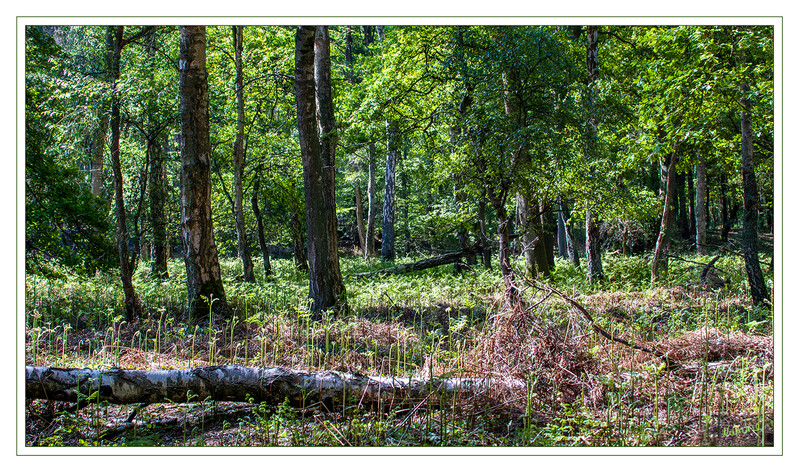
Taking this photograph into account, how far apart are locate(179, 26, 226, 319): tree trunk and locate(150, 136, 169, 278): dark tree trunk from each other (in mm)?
1205

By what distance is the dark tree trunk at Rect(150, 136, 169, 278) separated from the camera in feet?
31.3

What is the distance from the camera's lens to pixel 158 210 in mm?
11320

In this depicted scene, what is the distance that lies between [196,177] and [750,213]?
846 cm

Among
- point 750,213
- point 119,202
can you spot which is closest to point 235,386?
point 119,202

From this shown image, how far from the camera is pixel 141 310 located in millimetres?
7992

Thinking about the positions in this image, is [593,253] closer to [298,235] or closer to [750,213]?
[750,213]

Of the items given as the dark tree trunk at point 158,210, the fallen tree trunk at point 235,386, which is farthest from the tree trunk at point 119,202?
the fallen tree trunk at point 235,386

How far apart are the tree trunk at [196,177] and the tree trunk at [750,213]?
815cm

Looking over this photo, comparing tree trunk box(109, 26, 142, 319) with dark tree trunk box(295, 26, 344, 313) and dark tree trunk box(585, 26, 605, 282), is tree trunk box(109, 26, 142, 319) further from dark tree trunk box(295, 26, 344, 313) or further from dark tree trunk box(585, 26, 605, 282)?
dark tree trunk box(585, 26, 605, 282)

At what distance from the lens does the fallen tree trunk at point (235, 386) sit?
13.0 feet

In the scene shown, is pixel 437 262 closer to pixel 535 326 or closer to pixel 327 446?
pixel 535 326

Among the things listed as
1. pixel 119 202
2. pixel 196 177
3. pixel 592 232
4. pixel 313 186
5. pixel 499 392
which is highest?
pixel 196 177

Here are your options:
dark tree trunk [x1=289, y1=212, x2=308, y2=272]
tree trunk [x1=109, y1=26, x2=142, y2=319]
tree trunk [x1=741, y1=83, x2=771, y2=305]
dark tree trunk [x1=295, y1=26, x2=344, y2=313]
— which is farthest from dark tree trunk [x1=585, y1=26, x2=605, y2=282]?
dark tree trunk [x1=289, y1=212, x2=308, y2=272]
